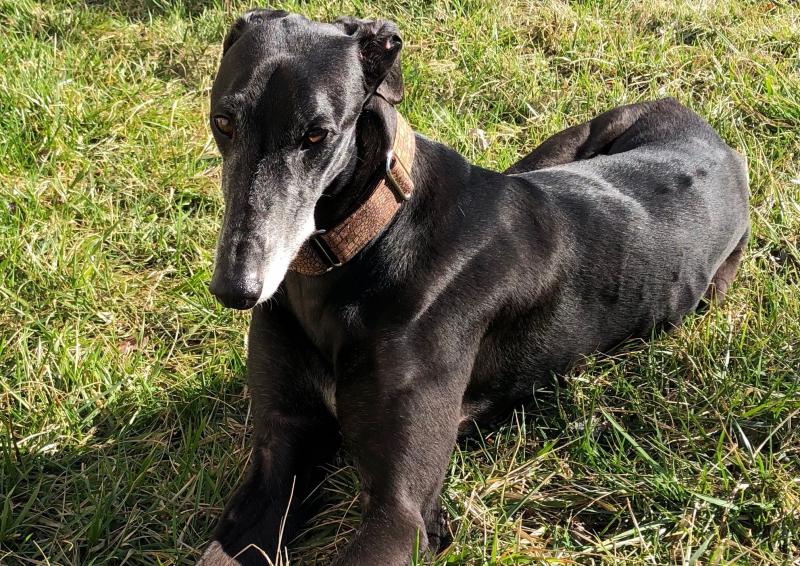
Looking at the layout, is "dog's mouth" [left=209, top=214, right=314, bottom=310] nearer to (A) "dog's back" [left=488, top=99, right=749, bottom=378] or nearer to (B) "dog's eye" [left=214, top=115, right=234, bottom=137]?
(B) "dog's eye" [left=214, top=115, right=234, bottom=137]

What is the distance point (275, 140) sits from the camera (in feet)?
8.80

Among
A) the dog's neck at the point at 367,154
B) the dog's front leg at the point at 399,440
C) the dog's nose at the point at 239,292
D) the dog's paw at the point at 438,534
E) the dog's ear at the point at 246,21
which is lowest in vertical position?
the dog's paw at the point at 438,534

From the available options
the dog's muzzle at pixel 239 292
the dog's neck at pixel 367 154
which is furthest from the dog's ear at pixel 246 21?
the dog's muzzle at pixel 239 292

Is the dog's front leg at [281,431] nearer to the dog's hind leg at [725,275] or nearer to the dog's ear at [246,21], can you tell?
the dog's ear at [246,21]

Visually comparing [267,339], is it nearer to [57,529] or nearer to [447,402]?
[447,402]

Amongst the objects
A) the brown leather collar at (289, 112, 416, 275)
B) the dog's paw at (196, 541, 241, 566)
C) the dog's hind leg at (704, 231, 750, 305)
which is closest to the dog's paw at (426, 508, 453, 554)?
the dog's paw at (196, 541, 241, 566)

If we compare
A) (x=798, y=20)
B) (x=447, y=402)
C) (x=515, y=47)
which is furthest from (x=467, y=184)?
(x=798, y=20)

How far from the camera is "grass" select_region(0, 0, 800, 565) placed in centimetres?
311

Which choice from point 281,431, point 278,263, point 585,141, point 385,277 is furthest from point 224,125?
point 585,141

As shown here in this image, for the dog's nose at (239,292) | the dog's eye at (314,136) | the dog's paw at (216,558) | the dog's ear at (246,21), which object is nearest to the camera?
the dog's nose at (239,292)

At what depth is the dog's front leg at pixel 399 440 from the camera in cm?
279

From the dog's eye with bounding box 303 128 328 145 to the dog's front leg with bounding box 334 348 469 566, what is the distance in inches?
26.8

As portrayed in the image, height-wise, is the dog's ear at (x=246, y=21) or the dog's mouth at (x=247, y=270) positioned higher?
the dog's ear at (x=246, y=21)

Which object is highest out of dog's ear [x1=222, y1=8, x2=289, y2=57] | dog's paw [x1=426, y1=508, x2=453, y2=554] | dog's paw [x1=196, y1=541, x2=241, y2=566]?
dog's ear [x1=222, y1=8, x2=289, y2=57]
